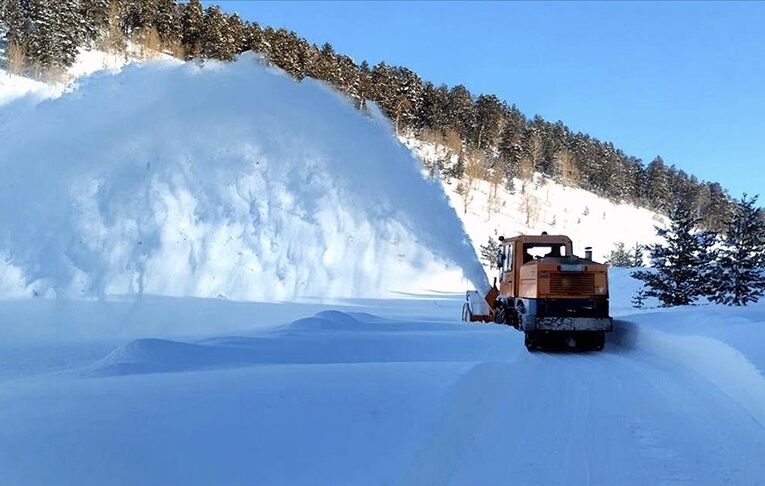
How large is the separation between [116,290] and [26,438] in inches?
326

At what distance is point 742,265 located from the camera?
21953 mm

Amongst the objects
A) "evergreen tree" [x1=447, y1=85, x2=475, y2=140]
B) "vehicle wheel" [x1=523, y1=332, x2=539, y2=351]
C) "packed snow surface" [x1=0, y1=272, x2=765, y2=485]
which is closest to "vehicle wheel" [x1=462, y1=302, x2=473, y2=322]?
"vehicle wheel" [x1=523, y1=332, x2=539, y2=351]

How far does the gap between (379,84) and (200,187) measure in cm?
5392

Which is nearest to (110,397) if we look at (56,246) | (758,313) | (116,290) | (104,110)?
(56,246)

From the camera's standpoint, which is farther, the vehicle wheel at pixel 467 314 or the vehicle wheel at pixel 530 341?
the vehicle wheel at pixel 467 314

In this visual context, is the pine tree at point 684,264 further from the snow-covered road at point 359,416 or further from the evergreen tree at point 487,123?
the evergreen tree at point 487,123

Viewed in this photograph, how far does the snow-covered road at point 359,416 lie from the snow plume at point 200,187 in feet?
9.77

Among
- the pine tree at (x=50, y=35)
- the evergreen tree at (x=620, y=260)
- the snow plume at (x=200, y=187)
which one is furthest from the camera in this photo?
the evergreen tree at (x=620, y=260)

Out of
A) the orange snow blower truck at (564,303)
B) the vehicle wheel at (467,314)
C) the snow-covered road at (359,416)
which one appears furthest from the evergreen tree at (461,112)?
the snow-covered road at (359,416)

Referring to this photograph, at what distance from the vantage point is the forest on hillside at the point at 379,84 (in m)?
50.5

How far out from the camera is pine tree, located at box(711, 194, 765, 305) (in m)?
21.8

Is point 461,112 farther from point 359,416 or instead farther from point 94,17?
point 359,416

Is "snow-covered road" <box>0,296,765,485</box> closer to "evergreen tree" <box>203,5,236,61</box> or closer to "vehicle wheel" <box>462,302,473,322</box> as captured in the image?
"vehicle wheel" <box>462,302,473,322</box>

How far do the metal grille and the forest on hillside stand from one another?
35285mm
